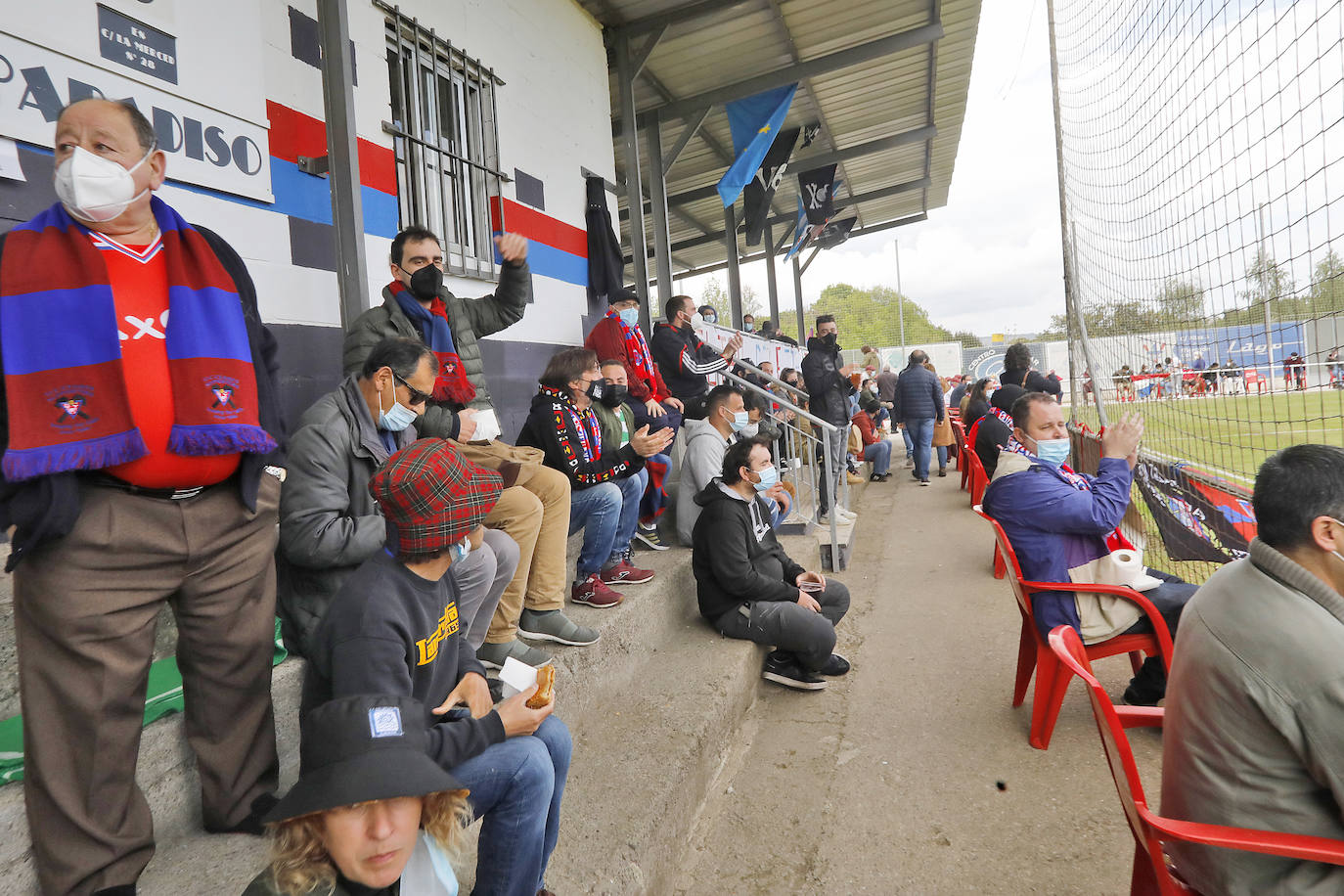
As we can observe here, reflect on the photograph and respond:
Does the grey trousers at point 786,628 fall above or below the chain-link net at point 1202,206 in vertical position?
below

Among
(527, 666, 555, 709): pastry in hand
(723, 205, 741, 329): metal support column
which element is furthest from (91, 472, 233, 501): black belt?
(723, 205, 741, 329): metal support column

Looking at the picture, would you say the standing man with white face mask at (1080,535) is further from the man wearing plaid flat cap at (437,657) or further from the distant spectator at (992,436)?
the distant spectator at (992,436)

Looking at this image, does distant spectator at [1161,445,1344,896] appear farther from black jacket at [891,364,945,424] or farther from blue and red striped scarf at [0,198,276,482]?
black jacket at [891,364,945,424]

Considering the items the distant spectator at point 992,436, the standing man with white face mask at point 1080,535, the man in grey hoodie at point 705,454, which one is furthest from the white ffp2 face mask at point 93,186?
the distant spectator at point 992,436

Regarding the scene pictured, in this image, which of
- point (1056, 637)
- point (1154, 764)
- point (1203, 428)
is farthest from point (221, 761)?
point (1203, 428)

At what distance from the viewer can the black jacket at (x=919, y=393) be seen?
9852 mm

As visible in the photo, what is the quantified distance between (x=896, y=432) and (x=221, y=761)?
711 inches

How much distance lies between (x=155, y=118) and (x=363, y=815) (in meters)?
2.92

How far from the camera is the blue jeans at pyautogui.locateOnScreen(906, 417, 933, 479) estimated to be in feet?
33.0

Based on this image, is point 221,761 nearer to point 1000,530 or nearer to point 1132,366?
point 1000,530

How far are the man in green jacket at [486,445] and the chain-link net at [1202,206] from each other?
3147 millimetres

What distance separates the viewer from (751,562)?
3848 millimetres

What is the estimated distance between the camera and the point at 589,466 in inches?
143

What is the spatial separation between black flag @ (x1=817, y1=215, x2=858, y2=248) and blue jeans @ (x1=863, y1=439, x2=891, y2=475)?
7.14 meters
